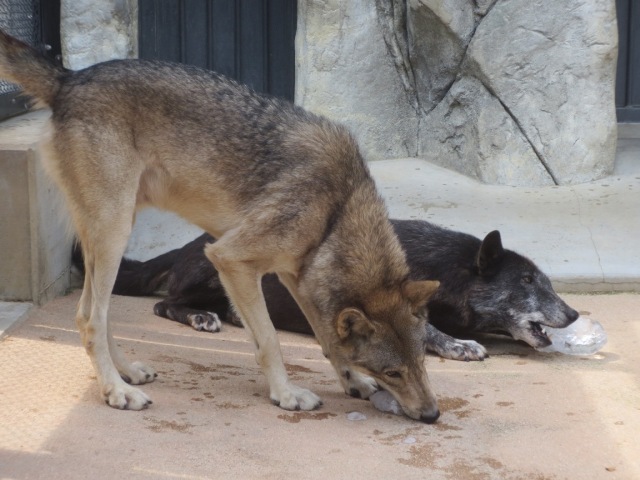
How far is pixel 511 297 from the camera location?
6.00m

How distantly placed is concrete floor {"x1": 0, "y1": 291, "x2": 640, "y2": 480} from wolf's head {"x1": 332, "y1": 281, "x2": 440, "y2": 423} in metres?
0.15

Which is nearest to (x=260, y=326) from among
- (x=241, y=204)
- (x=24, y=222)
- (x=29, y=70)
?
(x=241, y=204)

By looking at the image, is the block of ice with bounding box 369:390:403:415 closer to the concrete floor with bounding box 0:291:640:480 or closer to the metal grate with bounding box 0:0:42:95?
the concrete floor with bounding box 0:291:640:480

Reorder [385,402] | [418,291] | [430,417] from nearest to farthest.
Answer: [430,417] → [418,291] → [385,402]

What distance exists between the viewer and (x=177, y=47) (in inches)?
381

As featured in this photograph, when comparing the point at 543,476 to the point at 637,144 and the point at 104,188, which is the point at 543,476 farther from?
the point at 637,144

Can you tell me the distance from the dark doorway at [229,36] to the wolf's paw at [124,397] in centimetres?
566

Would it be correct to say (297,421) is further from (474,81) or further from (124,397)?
(474,81)

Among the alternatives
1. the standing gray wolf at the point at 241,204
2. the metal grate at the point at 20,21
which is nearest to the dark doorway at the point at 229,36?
the metal grate at the point at 20,21

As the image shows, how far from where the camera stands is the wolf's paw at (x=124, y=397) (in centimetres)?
451

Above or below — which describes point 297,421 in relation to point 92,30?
below

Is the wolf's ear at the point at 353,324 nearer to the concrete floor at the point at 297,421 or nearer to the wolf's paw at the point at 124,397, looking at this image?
the concrete floor at the point at 297,421

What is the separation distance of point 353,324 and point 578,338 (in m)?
1.90

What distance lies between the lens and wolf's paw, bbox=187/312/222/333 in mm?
6320
